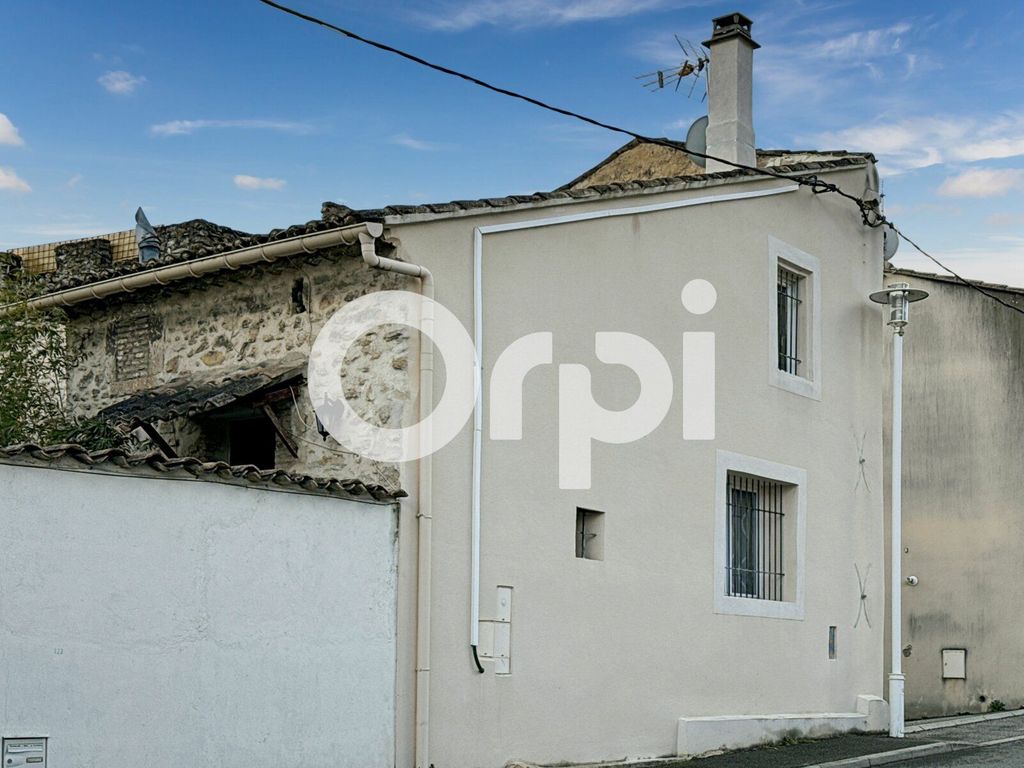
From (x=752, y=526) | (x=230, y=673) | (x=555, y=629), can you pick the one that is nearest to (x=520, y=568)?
(x=555, y=629)

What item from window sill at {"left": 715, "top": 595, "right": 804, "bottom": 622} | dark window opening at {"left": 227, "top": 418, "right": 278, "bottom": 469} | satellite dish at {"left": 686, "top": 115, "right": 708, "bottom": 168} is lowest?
window sill at {"left": 715, "top": 595, "right": 804, "bottom": 622}

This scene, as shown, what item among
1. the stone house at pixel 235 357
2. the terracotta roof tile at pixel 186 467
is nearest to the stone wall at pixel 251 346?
the stone house at pixel 235 357

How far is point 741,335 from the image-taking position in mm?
13094

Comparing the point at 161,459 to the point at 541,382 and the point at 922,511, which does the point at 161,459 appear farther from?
the point at 922,511

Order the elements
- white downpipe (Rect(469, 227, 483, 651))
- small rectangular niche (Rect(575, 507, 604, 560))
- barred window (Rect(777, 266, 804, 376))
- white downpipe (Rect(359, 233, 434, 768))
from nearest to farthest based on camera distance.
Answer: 1. white downpipe (Rect(359, 233, 434, 768))
2. white downpipe (Rect(469, 227, 483, 651))
3. small rectangular niche (Rect(575, 507, 604, 560))
4. barred window (Rect(777, 266, 804, 376))

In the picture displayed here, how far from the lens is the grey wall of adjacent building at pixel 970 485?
58.4 ft

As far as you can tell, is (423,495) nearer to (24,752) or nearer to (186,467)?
(186,467)

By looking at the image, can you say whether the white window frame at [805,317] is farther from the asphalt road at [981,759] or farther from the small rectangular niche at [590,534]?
the asphalt road at [981,759]

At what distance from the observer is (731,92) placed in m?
15.0

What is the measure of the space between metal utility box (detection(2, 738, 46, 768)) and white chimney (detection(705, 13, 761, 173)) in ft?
32.1

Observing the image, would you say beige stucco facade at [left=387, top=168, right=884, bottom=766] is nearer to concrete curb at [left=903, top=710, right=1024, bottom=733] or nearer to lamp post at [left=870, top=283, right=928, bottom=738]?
lamp post at [left=870, top=283, right=928, bottom=738]

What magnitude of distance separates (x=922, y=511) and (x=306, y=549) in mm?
11412

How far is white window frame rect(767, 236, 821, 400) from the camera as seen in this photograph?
1355cm

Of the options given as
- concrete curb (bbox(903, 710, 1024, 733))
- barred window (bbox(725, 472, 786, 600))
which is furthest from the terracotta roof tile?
concrete curb (bbox(903, 710, 1024, 733))
